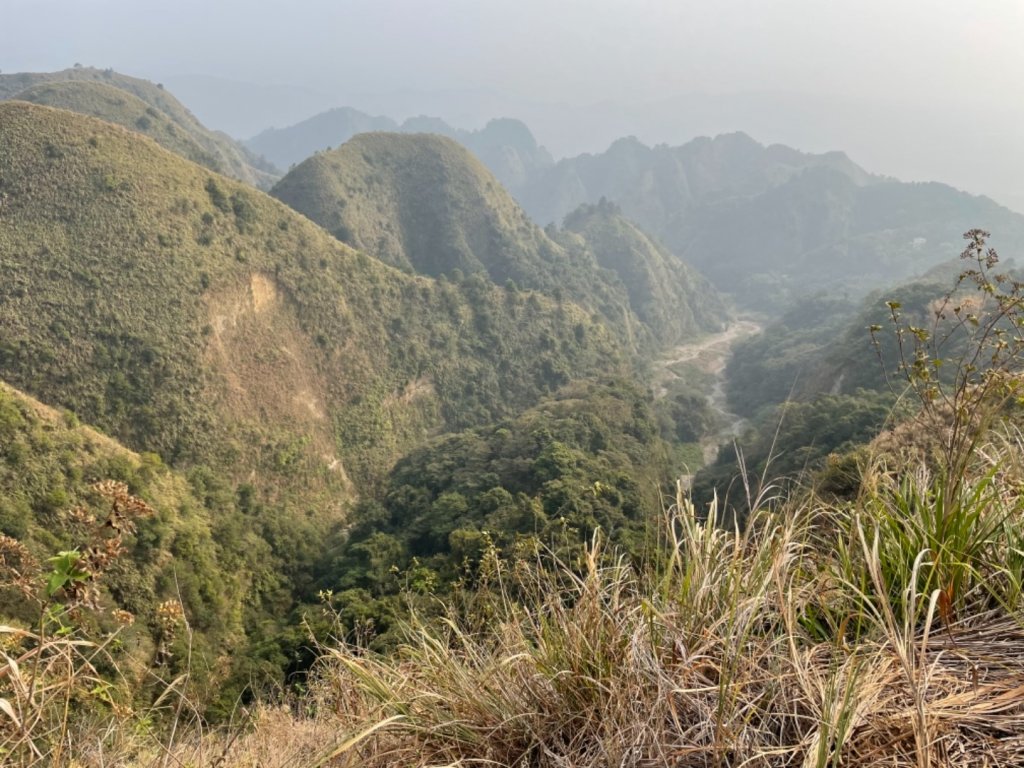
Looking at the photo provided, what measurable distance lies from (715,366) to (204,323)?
74.8 meters

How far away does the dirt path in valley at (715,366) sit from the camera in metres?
59.6

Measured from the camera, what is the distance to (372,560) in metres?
28.1

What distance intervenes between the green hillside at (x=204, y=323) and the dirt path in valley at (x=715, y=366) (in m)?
26.9

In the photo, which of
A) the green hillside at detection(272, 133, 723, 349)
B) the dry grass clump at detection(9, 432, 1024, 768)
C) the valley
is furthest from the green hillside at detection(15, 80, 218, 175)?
the dry grass clump at detection(9, 432, 1024, 768)

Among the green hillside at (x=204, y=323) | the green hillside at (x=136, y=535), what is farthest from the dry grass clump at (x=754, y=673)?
the green hillside at (x=204, y=323)

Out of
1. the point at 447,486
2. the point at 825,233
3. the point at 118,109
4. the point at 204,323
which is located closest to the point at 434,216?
the point at 118,109

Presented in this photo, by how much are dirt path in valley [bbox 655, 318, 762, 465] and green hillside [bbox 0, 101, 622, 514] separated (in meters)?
26.9

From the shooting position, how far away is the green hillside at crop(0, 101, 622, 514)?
3052 cm

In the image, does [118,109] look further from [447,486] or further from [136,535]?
[136,535]

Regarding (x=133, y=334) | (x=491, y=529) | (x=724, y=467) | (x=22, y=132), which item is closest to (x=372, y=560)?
(x=491, y=529)

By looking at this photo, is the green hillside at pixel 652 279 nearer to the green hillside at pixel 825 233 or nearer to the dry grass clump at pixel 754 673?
the green hillside at pixel 825 233

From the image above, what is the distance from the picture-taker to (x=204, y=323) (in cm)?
3628

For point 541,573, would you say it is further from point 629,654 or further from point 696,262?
point 696,262

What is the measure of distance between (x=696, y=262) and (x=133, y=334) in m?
169
